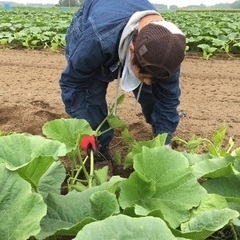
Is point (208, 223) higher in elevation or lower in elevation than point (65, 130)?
higher

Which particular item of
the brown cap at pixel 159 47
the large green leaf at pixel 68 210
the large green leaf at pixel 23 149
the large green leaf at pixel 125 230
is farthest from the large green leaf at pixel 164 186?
the brown cap at pixel 159 47

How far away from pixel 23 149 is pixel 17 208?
1.03 feet

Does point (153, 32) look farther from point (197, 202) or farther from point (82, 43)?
point (197, 202)

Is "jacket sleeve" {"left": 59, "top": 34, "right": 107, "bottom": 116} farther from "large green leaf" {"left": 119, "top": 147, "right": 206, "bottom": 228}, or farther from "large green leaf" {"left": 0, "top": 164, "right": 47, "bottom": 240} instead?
"large green leaf" {"left": 0, "top": 164, "right": 47, "bottom": 240}

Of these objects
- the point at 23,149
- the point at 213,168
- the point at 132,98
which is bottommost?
the point at 132,98

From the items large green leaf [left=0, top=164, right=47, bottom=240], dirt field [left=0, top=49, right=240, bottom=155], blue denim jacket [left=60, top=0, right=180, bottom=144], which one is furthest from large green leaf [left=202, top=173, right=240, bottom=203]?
dirt field [left=0, top=49, right=240, bottom=155]

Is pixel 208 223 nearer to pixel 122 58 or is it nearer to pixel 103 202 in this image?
pixel 103 202

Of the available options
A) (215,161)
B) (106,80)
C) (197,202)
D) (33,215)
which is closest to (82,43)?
(106,80)

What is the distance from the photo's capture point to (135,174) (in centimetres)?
159

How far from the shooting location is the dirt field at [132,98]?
3.75m

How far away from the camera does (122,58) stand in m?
2.54

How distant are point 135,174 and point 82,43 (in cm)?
118

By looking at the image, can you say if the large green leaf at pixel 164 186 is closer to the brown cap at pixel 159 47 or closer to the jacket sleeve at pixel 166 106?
the brown cap at pixel 159 47

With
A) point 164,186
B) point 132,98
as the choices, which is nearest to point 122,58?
point 164,186
